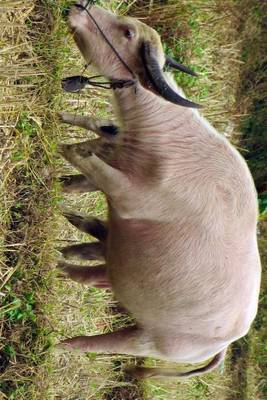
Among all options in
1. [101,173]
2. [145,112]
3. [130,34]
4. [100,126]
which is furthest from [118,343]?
[130,34]

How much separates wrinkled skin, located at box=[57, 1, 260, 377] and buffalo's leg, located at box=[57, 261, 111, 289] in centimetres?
52

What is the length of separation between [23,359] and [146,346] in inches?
37.3

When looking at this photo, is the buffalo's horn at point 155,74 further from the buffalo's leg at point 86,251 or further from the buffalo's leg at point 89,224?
the buffalo's leg at point 86,251

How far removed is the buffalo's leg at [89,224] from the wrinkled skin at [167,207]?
1.26 ft

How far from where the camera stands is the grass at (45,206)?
458cm

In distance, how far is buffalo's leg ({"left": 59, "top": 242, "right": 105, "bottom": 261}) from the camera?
17.5ft

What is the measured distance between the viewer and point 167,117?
4.50m

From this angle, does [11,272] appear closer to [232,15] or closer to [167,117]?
[167,117]

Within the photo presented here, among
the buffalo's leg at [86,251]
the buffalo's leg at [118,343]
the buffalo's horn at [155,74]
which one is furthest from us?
the buffalo's leg at [86,251]

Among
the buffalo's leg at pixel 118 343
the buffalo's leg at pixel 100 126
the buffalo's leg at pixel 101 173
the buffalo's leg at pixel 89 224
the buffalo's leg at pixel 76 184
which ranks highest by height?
the buffalo's leg at pixel 100 126

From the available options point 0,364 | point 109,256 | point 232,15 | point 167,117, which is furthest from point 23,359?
point 232,15

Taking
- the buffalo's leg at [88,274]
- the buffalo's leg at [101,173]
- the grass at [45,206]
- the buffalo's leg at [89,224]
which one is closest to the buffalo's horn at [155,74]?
the buffalo's leg at [101,173]

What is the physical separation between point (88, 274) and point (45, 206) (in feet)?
2.38

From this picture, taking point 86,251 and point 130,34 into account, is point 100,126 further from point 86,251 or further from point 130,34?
point 86,251
